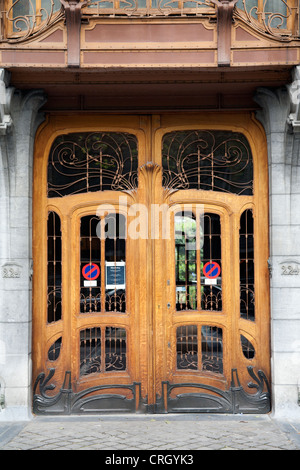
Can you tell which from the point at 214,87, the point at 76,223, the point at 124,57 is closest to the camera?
the point at 124,57

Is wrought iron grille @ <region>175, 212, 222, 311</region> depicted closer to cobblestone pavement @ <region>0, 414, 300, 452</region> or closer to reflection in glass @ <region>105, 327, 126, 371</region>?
reflection in glass @ <region>105, 327, 126, 371</region>

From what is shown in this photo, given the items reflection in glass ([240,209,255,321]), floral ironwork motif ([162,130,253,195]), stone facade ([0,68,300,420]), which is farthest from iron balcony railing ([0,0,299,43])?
reflection in glass ([240,209,255,321])

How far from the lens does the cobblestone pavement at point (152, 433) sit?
582cm

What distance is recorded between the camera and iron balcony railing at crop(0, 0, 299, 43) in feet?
20.5

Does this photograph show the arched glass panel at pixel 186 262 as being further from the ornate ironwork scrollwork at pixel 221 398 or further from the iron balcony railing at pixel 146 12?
the iron balcony railing at pixel 146 12

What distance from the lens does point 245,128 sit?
282 inches

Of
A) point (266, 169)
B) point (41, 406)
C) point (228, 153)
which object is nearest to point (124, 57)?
point (228, 153)

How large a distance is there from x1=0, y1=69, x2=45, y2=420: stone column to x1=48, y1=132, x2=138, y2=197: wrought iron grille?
456 mm

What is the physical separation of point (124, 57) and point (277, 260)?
311 centimetres

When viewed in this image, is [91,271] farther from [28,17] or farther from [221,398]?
[28,17]

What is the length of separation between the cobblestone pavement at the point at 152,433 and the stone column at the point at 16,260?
0.53 meters

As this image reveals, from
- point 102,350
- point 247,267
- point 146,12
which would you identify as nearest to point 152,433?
point 102,350

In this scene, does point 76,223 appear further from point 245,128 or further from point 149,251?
point 245,128

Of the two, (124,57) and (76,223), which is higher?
(124,57)
